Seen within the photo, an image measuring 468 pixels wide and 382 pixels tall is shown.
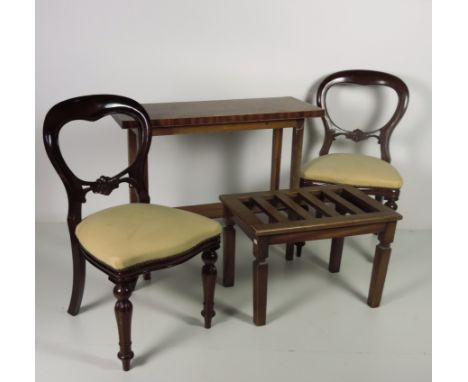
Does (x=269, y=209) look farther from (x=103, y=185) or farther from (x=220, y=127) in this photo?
(x=103, y=185)

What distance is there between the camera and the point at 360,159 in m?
3.17

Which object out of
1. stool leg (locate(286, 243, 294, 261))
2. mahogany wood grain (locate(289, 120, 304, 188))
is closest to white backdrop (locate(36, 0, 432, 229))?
mahogany wood grain (locate(289, 120, 304, 188))

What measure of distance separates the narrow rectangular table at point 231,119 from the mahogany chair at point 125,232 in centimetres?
23

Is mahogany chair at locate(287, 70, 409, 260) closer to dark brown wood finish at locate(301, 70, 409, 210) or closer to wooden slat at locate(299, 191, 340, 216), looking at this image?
dark brown wood finish at locate(301, 70, 409, 210)

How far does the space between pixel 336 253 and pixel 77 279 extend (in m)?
1.33

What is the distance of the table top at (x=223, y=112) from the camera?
272 cm

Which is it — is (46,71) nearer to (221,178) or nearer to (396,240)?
(221,178)

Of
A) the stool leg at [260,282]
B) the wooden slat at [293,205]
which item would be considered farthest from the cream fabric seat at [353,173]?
the stool leg at [260,282]

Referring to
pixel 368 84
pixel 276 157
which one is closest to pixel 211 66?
pixel 276 157

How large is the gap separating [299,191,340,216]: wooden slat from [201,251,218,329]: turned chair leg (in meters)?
0.55

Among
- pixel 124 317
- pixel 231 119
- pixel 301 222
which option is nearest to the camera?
pixel 124 317

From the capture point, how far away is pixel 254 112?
9.53ft

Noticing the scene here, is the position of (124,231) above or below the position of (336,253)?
above

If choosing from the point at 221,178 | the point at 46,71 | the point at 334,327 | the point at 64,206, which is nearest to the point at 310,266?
the point at 334,327
